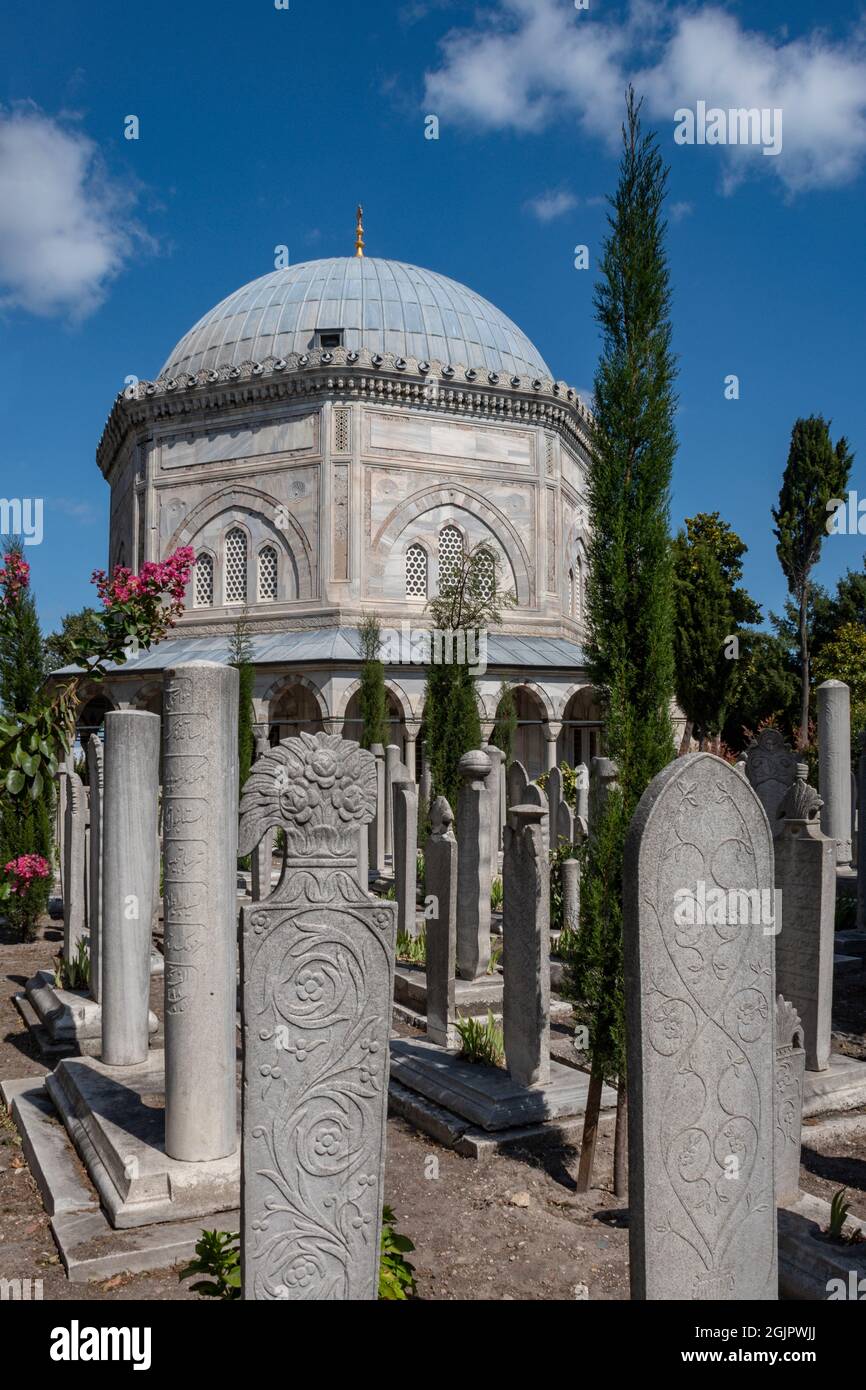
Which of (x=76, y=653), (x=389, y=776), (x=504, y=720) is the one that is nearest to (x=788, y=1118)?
(x=76, y=653)

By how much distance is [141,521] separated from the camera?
2752 cm

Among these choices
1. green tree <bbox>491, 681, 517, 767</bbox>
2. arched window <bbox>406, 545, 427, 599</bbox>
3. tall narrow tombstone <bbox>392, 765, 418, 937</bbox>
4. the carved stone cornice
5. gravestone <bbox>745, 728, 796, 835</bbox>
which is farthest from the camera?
arched window <bbox>406, 545, 427, 599</bbox>

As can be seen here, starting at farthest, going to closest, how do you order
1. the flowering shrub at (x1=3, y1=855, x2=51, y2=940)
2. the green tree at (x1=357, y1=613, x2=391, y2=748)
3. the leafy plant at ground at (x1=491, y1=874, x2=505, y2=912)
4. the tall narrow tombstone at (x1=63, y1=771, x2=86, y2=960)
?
the green tree at (x1=357, y1=613, x2=391, y2=748) < the leafy plant at ground at (x1=491, y1=874, x2=505, y2=912) < the flowering shrub at (x1=3, y1=855, x2=51, y2=940) < the tall narrow tombstone at (x1=63, y1=771, x2=86, y2=960)

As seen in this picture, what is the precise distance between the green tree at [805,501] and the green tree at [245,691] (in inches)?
667

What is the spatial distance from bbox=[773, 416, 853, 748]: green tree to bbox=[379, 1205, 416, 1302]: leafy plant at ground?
2856cm

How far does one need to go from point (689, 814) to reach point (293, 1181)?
186 cm

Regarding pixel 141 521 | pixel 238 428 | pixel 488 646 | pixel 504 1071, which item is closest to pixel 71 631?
pixel 141 521

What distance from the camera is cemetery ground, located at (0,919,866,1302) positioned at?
4.18 meters

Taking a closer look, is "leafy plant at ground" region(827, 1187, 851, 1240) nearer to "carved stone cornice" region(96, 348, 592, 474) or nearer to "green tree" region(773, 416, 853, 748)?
"carved stone cornice" region(96, 348, 592, 474)

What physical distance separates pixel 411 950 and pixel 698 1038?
277 inches

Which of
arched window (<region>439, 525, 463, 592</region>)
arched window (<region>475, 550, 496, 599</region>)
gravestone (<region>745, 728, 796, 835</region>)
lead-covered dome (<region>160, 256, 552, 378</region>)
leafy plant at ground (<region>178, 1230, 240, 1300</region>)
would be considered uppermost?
lead-covered dome (<region>160, 256, 552, 378</region>)

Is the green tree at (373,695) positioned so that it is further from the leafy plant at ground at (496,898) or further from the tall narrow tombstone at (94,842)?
the tall narrow tombstone at (94,842)

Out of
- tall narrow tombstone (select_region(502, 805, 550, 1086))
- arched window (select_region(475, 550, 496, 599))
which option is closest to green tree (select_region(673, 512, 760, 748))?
arched window (select_region(475, 550, 496, 599))
